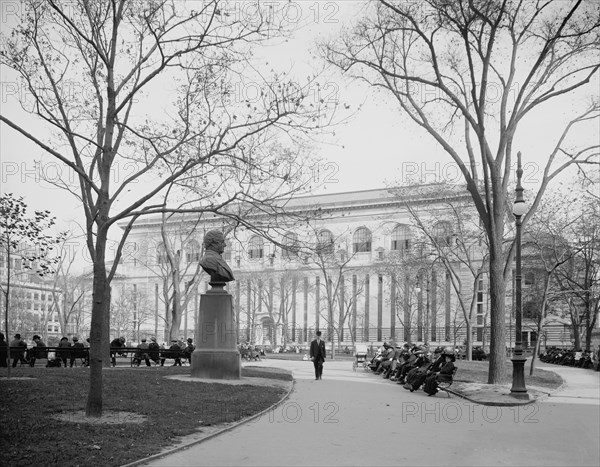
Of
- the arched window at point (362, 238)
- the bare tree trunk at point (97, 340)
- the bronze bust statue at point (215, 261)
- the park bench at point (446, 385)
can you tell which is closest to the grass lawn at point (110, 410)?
the bare tree trunk at point (97, 340)

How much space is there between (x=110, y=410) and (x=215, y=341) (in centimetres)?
750

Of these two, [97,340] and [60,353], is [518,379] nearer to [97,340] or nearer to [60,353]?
[97,340]

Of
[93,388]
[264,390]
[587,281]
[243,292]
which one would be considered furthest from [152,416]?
[243,292]

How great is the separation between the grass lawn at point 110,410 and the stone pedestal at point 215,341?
1.26 m

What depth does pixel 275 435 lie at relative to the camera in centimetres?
1073

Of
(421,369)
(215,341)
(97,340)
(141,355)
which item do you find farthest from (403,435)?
(141,355)

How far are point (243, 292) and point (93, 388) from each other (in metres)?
64.9

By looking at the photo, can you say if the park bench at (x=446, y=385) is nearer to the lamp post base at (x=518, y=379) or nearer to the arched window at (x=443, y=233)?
the lamp post base at (x=518, y=379)

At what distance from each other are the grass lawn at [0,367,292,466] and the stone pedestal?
49.8 inches

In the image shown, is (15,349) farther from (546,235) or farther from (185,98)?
(546,235)

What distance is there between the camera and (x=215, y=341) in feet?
63.9

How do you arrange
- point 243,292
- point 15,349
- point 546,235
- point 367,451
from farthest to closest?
point 243,292 → point 546,235 → point 15,349 → point 367,451

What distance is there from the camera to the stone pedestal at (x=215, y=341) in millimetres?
19406

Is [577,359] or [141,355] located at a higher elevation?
[141,355]
